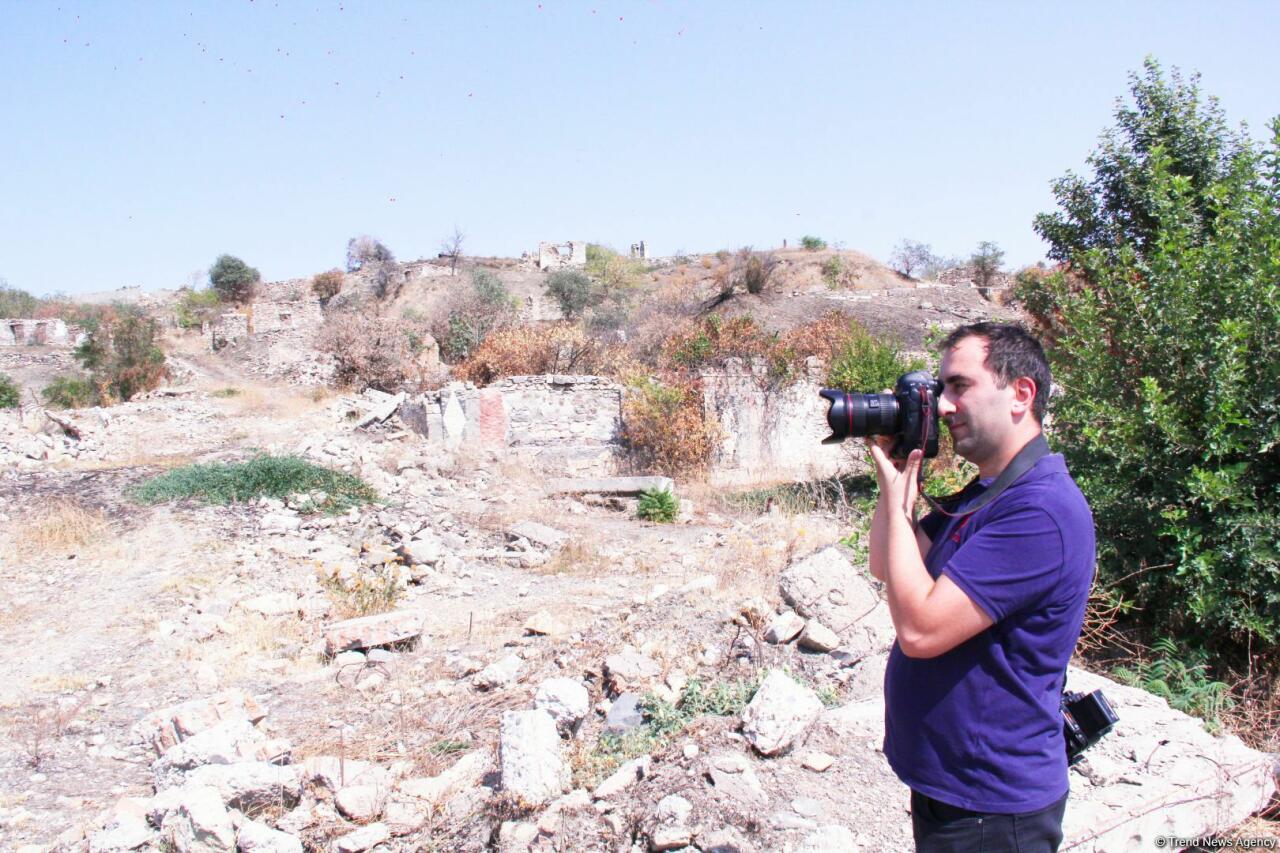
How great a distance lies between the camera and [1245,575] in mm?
4711

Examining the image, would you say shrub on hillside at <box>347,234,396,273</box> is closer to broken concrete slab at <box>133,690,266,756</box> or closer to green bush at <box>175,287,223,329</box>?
green bush at <box>175,287,223,329</box>

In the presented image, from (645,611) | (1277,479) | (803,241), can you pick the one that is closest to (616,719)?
(645,611)

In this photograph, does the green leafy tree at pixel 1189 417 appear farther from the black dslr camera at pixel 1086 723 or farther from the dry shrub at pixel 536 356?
the dry shrub at pixel 536 356

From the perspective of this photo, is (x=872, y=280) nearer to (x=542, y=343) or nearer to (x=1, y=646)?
(x=542, y=343)

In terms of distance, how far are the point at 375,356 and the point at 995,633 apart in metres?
20.0

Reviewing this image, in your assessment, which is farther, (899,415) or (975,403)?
(899,415)

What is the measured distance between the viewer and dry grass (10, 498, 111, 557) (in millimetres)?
9281

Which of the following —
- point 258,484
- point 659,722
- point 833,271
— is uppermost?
point 833,271

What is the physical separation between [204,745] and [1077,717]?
386 centimetres

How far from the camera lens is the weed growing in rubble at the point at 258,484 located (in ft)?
34.8

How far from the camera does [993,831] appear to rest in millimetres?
1839

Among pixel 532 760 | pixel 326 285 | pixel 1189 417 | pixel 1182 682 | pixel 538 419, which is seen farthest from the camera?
pixel 326 285

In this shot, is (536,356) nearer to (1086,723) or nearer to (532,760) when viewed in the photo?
(532,760)

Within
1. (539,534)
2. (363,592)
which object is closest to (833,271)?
(539,534)
